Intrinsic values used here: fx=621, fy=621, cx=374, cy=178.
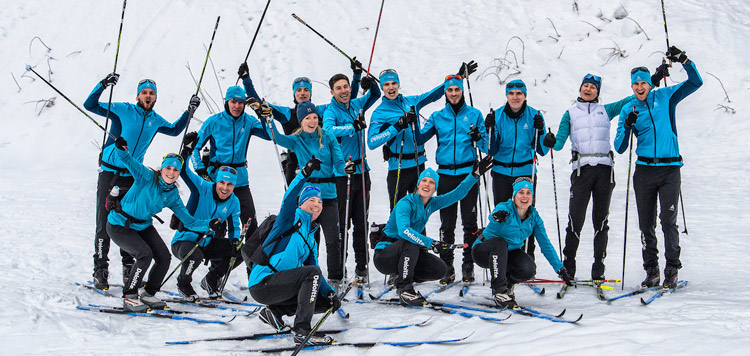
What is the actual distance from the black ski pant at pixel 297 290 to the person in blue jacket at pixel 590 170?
253cm

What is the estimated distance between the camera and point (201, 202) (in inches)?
229

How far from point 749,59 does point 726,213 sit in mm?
5230

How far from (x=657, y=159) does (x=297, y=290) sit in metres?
→ 3.37

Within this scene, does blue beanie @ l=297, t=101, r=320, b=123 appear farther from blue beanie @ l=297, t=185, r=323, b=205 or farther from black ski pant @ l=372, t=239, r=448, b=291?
black ski pant @ l=372, t=239, r=448, b=291

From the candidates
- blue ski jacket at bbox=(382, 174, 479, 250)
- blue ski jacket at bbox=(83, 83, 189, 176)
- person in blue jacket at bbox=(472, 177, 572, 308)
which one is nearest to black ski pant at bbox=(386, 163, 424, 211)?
blue ski jacket at bbox=(382, 174, 479, 250)

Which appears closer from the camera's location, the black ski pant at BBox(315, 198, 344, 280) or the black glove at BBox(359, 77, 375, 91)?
the black ski pant at BBox(315, 198, 344, 280)

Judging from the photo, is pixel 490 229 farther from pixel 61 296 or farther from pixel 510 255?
pixel 61 296

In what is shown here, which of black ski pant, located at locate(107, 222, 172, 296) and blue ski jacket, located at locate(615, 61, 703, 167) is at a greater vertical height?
blue ski jacket, located at locate(615, 61, 703, 167)

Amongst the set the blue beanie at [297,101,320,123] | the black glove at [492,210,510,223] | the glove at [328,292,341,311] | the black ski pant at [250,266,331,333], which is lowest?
the glove at [328,292,341,311]

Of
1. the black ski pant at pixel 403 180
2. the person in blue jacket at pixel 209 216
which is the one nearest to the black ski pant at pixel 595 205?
the black ski pant at pixel 403 180

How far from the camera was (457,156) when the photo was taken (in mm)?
5973

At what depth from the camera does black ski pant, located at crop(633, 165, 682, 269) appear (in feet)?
17.8

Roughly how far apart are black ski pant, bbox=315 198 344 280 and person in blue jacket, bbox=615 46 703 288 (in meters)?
2.69

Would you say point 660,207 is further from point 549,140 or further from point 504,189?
point 504,189
